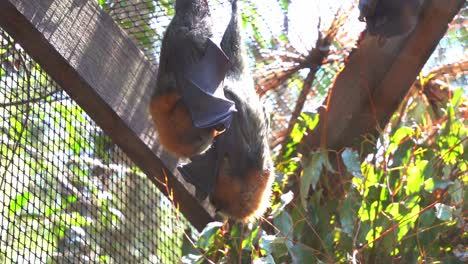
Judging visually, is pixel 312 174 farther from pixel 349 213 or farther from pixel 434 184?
pixel 434 184

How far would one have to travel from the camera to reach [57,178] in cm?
381

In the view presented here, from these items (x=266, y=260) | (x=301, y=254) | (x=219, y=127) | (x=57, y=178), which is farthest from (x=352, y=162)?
(x=57, y=178)

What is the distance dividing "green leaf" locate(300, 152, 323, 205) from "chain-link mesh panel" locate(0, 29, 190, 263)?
2.07 feet

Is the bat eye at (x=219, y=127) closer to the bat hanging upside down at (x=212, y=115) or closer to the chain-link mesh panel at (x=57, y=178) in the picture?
Result: the bat hanging upside down at (x=212, y=115)

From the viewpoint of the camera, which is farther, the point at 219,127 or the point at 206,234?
the point at 206,234

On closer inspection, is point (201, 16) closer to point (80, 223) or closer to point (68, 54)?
point (68, 54)

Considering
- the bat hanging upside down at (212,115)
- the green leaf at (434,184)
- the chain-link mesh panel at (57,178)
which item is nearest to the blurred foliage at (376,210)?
the green leaf at (434,184)

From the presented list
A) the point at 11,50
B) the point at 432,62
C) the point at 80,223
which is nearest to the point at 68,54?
the point at 11,50

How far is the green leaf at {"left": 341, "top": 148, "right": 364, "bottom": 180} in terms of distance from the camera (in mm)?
3605

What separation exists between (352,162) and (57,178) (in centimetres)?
141

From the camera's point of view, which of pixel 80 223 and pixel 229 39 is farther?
pixel 80 223

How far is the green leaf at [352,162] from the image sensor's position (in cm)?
361

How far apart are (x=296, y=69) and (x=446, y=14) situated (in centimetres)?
110

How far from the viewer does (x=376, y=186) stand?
12.4 feet
